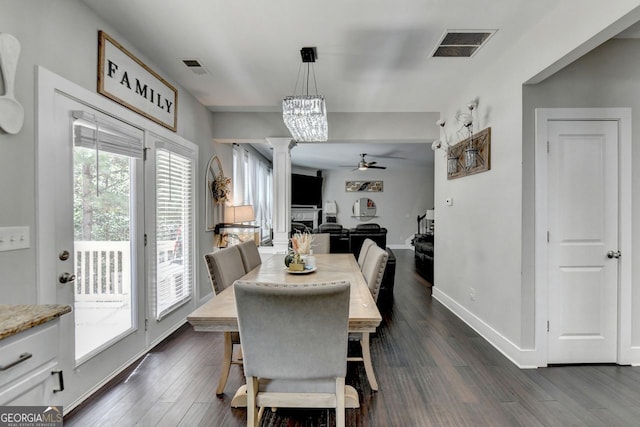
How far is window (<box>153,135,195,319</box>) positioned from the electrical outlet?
1.34m

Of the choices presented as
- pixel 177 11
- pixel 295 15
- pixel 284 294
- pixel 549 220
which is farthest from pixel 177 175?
pixel 549 220

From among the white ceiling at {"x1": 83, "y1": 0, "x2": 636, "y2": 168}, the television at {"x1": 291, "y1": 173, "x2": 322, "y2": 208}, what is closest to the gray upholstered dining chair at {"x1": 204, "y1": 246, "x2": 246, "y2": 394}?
the white ceiling at {"x1": 83, "y1": 0, "x2": 636, "y2": 168}

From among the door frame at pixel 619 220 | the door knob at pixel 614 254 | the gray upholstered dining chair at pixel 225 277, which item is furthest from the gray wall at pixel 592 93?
the gray upholstered dining chair at pixel 225 277

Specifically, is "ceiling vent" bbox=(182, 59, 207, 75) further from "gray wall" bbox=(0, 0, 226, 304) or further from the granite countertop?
the granite countertop

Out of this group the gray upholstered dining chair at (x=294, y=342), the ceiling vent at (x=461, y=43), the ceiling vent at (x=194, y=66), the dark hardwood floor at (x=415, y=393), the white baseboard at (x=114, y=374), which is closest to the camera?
the gray upholstered dining chair at (x=294, y=342)

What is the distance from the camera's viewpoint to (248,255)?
10.3 feet

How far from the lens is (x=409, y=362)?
2.68 meters

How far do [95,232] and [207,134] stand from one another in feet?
8.04

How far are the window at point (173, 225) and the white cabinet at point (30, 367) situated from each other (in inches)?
80.2

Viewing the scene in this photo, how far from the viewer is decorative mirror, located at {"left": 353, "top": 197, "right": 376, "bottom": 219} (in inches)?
417

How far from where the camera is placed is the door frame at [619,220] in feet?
8.52

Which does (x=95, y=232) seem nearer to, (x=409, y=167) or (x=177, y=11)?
(x=177, y=11)

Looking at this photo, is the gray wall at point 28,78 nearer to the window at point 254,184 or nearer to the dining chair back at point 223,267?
the dining chair back at point 223,267

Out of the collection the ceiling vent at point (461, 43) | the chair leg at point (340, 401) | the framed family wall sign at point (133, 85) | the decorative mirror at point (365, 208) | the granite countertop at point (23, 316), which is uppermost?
the ceiling vent at point (461, 43)
